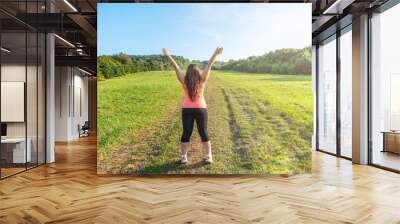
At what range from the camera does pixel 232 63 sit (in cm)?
671

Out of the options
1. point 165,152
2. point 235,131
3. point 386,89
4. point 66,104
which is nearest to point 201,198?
point 165,152

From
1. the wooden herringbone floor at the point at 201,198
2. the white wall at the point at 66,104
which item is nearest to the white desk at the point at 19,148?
the wooden herringbone floor at the point at 201,198

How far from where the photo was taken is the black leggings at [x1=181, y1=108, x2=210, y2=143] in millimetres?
6617

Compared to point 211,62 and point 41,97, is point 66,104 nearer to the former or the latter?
point 41,97

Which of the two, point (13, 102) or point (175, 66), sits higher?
point (175, 66)

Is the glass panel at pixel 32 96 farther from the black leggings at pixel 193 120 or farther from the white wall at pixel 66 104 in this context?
the white wall at pixel 66 104

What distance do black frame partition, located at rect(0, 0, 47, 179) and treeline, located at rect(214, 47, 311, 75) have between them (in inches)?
135

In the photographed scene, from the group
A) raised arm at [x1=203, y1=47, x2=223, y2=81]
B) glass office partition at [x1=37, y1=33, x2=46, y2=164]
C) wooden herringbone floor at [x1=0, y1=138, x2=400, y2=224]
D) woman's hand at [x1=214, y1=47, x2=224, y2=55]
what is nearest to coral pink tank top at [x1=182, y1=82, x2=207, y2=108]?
raised arm at [x1=203, y1=47, x2=223, y2=81]

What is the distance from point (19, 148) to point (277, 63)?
15.6 ft

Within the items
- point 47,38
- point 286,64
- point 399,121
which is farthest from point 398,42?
point 47,38

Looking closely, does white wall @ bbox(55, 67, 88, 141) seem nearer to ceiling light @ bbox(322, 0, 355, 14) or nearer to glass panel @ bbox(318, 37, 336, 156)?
glass panel @ bbox(318, 37, 336, 156)

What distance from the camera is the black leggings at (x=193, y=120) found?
261 inches

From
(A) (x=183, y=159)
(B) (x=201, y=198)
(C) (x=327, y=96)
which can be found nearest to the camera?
(B) (x=201, y=198)

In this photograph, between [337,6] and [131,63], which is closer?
[131,63]
